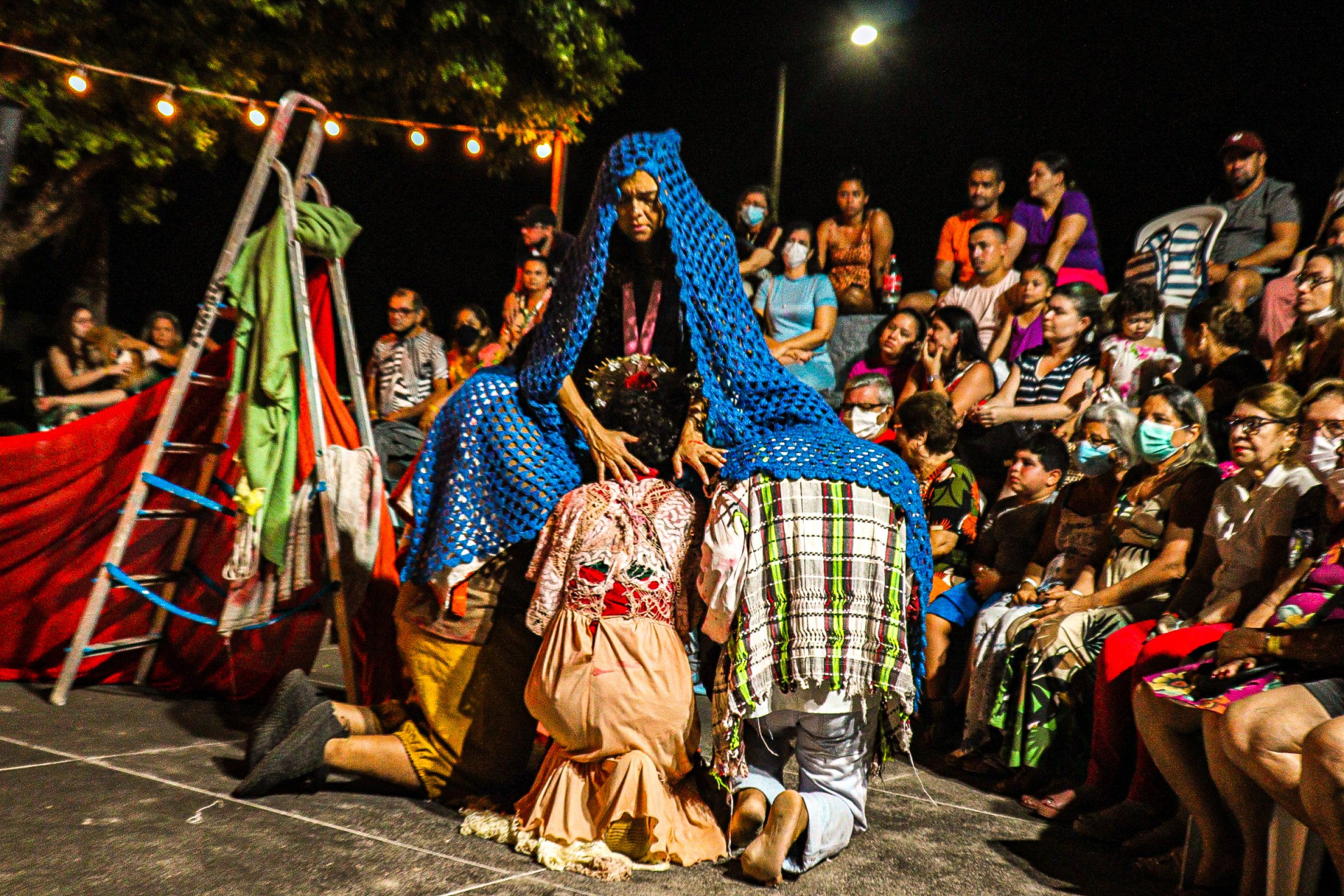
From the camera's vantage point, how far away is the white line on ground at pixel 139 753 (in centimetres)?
309

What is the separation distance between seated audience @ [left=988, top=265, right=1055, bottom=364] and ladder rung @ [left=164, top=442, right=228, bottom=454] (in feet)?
14.0

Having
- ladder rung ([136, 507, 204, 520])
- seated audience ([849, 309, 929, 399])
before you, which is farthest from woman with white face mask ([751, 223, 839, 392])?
ladder rung ([136, 507, 204, 520])

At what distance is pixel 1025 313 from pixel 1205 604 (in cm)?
323

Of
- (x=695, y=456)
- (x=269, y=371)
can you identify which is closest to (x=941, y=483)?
(x=695, y=456)

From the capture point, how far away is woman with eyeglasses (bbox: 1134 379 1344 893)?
2.41 metres

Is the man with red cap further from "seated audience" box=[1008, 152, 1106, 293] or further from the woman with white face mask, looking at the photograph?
the woman with white face mask

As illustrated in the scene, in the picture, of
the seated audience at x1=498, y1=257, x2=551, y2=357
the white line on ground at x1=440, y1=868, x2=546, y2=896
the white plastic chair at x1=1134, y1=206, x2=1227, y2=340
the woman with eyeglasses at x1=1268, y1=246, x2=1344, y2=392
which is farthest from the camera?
the seated audience at x1=498, y1=257, x2=551, y2=357

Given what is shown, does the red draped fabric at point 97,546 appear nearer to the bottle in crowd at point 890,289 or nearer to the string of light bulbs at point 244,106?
the string of light bulbs at point 244,106

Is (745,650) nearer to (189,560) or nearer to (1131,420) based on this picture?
(1131,420)

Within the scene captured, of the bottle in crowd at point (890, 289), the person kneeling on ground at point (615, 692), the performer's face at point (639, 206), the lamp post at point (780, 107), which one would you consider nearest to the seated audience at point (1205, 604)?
the person kneeling on ground at point (615, 692)

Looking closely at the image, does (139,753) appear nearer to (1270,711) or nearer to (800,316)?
(1270,711)

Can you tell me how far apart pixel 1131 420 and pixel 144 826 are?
372cm

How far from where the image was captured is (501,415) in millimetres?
3100

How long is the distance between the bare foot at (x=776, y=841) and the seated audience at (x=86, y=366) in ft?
21.8
